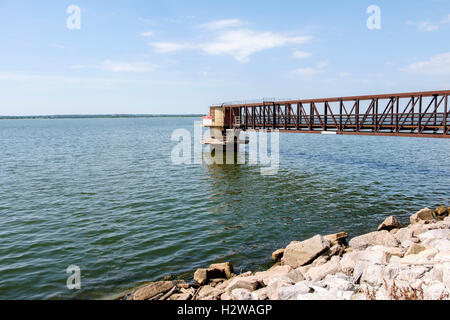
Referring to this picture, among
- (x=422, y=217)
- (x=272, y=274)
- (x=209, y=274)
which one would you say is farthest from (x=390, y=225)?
(x=209, y=274)

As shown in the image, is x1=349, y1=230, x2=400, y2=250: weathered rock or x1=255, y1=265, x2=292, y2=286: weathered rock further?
x1=349, y1=230, x2=400, y2=250: weathered rock

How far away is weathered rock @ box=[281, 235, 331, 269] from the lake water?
1535mm

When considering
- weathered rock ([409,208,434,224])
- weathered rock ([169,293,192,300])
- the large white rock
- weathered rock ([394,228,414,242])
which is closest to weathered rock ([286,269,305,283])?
weathered rock ([169,293,192,300])

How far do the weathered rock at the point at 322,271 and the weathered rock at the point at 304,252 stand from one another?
1191 mm

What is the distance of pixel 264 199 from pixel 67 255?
15.0m

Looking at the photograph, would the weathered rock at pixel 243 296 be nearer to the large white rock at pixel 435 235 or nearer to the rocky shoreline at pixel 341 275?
the rocky shoreline at pixel 341 275

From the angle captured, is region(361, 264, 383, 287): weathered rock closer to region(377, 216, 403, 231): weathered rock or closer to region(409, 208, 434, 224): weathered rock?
region(377, 216, 403, 231): weathered rock

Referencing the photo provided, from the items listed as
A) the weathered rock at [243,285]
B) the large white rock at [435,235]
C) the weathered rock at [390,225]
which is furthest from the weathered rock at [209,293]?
the weathered rock at [390,225]

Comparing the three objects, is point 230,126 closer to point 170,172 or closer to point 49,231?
point 170,172

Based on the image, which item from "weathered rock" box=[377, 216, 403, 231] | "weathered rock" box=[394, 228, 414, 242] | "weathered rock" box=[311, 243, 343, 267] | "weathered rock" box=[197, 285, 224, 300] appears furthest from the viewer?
"weathered rock" box=[377, 216, 403, 231]

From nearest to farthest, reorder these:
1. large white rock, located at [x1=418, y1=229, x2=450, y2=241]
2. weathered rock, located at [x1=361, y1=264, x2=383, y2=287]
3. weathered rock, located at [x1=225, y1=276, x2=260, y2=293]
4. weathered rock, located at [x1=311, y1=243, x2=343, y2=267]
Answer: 1. weathered rock, located at [x1=361, y1=264, x2=383, y2=287]
2. weathered rock, located at [x1=225, y1=276, x2=260, y2=293]
3. weathered rock, located at [x1=311, y1=243, x2=343, y2=267]
4. large white rock, located at [x1=418, y1=229, x2=450, y2=241]

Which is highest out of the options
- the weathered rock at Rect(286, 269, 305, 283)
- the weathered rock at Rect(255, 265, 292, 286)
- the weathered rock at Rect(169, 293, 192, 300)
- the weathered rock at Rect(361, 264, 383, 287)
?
the weathered rock at Rect(361, 264, 383, 287)

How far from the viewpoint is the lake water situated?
45.7ft

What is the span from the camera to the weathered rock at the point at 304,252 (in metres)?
13.2
